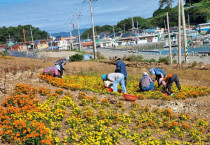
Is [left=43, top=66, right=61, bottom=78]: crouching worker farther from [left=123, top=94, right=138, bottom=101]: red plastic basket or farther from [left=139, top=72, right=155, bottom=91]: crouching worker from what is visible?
[left=123, top=94, right=138, bottom=101]: red plastic basket

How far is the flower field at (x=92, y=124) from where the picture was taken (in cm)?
642

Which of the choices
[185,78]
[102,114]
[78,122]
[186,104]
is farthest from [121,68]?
[185,78]

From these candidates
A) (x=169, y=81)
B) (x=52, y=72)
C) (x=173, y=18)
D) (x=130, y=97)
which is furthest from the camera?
(x=173, y=18)

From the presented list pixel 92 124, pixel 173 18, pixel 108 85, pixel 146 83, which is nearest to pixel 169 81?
pixel 146 83

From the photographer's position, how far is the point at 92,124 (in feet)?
25.5

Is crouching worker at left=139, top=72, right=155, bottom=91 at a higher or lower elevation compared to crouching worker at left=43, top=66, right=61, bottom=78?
lower

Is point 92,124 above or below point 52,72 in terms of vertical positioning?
Result: below

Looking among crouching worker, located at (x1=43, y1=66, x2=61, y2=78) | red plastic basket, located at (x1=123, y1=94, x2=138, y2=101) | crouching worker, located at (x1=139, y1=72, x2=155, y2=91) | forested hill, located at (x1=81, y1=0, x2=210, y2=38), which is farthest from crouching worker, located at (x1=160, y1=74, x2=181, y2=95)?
forested hill, located at (x1=81, y1=0, x2=210, y2=38)

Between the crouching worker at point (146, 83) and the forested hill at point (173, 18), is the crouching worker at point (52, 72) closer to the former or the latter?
the crouching worker at point (146, 83)

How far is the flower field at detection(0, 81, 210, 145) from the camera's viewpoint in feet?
21.1

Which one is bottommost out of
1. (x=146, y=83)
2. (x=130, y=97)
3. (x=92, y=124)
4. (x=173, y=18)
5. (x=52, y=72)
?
(x=92, y=124)

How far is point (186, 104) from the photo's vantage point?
393 inches

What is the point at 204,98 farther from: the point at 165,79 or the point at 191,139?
the point at 191,139

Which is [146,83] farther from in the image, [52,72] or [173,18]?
Result: [173,18]
